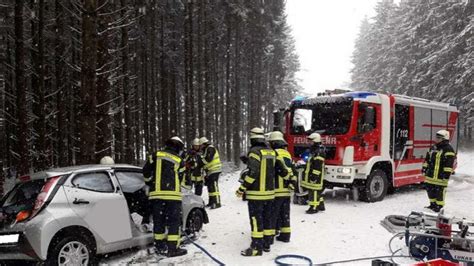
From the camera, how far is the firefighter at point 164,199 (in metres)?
6.61

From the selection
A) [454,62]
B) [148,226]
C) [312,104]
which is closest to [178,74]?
[312,104]

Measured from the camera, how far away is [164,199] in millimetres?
6613

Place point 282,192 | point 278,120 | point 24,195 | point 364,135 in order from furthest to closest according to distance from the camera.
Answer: point 278,120
point 364,135
point 282,192
point 24,195

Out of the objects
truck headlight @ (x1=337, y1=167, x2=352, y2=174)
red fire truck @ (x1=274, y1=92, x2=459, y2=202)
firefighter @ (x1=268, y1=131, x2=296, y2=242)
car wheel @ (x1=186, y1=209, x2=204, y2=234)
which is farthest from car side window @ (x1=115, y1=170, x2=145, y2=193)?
Result: truck headlight @ (x1=337, y1=167, x2=352, y2=174)

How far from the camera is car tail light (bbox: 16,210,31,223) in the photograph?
5.30m

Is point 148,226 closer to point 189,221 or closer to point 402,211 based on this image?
point 189,221

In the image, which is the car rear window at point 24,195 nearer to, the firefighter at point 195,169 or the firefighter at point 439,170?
the firefighter at point 195,169

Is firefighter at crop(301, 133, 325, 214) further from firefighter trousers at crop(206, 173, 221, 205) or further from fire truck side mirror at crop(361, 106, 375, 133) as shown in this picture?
firefighter trousers at crop(206, 173, 221, 205)

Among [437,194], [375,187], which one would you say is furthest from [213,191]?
[437,194]

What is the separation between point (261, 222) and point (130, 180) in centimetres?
233

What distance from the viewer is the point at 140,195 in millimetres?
7055

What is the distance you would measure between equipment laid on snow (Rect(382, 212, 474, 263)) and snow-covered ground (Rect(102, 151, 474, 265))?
359mm

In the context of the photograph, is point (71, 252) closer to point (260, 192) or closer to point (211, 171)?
point (260, 192)

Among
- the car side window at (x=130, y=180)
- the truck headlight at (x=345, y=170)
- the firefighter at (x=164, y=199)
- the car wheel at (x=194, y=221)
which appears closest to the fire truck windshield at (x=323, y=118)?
the truck headlight at (x=345, y=170)
